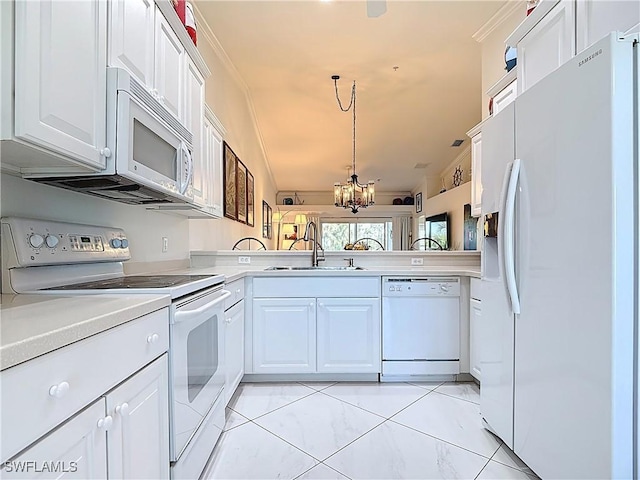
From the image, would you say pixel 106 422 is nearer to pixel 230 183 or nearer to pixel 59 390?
pixel 59 390

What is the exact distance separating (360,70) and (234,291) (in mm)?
3021

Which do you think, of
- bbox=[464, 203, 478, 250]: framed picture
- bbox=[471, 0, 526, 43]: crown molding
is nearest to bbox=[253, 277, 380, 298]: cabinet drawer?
bbox=[471, 0, 526, 43]: crown molding

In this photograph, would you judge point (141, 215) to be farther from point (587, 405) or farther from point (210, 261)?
point (587, 405)

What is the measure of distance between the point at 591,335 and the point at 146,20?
2.17 metres

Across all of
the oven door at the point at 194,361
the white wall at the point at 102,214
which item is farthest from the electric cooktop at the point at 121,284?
the white wall at the point at 102,214

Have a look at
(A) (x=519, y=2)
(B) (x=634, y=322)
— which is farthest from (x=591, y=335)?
(A) (x=519, y=2)

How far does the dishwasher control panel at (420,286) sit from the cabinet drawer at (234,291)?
1.12 m

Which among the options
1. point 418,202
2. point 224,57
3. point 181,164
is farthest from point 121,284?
point 418,202

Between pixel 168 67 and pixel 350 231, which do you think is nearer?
pixel 168 67

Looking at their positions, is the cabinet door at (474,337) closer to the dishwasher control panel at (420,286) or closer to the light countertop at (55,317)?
the dishwasher control panel at (420,286)

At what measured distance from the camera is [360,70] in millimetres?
3984

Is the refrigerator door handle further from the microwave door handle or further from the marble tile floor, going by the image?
the microwave door handle

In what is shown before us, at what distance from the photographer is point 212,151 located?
2775 millimetres

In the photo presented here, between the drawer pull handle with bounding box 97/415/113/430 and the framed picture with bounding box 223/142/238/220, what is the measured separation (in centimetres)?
291
